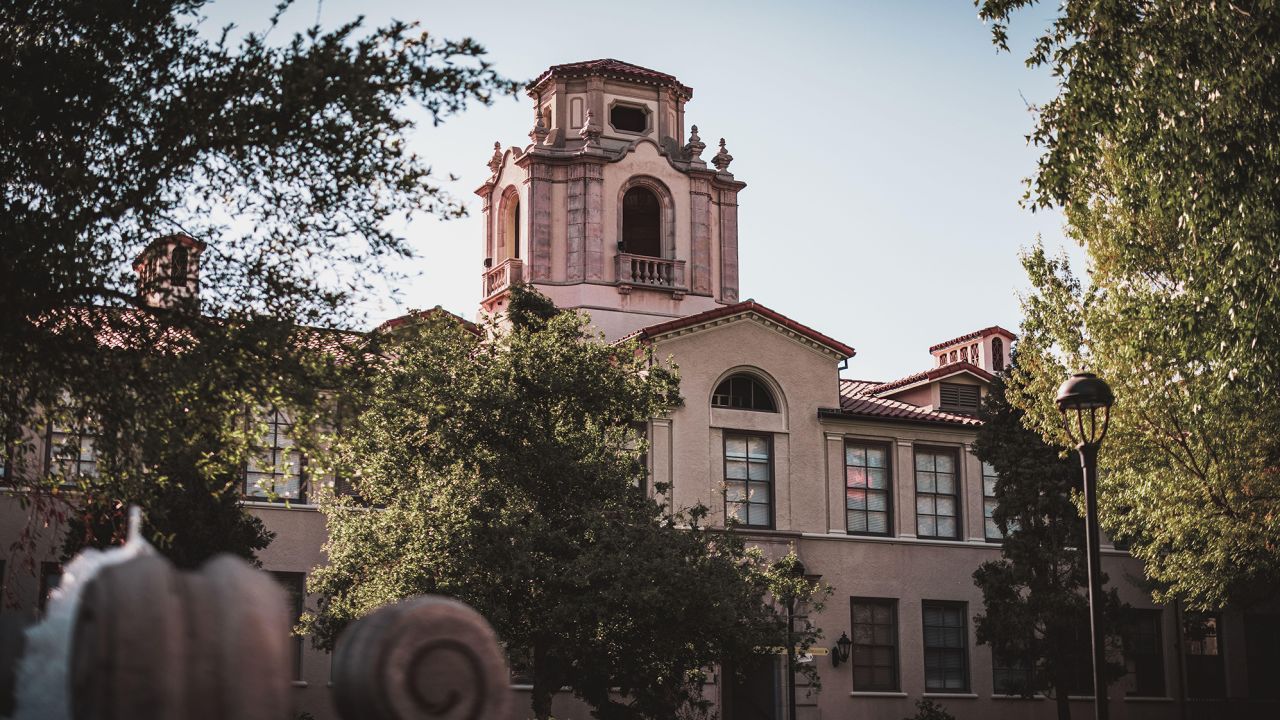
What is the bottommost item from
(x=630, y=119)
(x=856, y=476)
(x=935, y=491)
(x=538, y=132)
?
(x=935, y=491)

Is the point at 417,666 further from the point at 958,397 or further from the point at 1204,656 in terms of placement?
the point at 1204,656


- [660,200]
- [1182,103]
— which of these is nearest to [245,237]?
[1182,103]

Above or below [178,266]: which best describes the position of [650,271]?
above

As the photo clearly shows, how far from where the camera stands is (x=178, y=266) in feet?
37.8

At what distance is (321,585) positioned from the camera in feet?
75.7

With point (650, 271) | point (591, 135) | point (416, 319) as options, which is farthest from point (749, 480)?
point (416, 319)

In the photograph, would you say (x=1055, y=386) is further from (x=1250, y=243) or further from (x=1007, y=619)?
(x=1250, y=243)

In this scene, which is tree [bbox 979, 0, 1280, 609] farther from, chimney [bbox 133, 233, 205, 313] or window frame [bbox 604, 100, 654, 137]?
window frame [bbox 604, 100, 654, 137]

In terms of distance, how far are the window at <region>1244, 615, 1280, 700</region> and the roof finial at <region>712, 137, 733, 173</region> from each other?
19.5 meters

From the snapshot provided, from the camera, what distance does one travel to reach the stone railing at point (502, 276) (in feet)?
132

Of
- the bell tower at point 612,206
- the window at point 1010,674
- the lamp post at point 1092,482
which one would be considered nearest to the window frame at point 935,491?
the window at point 1010,674

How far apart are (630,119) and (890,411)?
1240 cm

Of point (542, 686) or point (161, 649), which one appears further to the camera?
point (542, 686)

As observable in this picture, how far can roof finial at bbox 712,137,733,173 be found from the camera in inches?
1706
